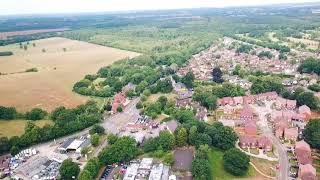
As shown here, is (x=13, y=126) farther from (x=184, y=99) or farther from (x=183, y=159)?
(x=184, y=99)

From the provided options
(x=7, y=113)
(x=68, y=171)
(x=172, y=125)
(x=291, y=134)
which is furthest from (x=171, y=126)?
(x=7, y=113)

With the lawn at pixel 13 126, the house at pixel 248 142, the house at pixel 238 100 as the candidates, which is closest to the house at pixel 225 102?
the house at pixel 238 100

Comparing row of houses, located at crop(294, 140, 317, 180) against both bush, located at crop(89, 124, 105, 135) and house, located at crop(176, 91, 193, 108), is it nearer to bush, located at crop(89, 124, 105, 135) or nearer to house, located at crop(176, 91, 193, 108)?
house, located at crop(176, 91, 193, 108)

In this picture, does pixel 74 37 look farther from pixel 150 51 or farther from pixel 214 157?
pixel 214 157

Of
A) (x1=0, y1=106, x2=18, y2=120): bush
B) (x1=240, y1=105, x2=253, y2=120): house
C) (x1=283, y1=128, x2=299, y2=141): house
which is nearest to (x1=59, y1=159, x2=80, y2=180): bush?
(x1=0, y1=106, x2=18, y2=120): bush

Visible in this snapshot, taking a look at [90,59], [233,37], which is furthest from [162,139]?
[233,37]
